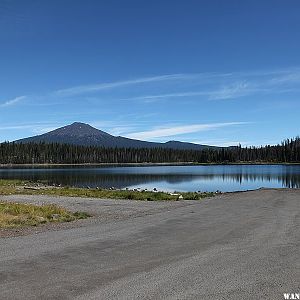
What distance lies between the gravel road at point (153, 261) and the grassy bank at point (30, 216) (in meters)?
1.74

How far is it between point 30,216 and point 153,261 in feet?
35.4

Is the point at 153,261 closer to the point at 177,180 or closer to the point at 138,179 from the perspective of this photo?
the point at 177,180

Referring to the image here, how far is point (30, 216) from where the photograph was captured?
1964cm

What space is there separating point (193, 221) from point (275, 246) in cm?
698

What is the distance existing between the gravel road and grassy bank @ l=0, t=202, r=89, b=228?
5.70 feet

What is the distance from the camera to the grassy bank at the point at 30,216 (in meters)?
18.0

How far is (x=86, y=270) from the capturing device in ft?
31.5

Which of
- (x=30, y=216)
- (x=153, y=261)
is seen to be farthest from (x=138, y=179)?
(x=153, y=261)

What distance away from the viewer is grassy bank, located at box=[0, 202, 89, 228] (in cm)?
1795

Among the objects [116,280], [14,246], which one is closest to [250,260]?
[116,280]

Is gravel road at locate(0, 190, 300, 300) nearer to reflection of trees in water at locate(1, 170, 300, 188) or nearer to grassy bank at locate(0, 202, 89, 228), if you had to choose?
grassy bank at locate(0, 202, 89, 228)

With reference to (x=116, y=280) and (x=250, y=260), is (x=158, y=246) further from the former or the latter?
(x=116, y=280)

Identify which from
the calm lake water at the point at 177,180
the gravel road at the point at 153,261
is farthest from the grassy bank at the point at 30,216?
the calm lake water at the point at 177,180

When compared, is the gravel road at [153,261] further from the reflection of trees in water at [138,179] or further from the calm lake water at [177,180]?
the reflection of trees in water at [138,179]
